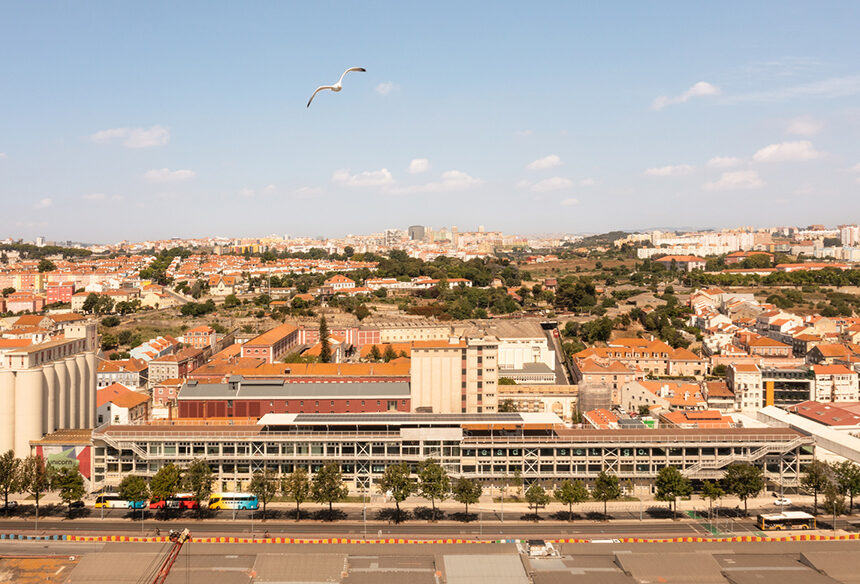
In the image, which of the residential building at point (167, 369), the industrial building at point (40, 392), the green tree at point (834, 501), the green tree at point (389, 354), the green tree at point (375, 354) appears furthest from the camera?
the green tree at point (375, 354)

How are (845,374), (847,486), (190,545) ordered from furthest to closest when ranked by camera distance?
(845,374) < (847,486) < (190,545)

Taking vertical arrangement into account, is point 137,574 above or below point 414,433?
below

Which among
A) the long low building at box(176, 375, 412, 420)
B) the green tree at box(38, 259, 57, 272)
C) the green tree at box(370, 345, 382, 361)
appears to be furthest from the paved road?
the green tree at box(38, 259, 57, 272)

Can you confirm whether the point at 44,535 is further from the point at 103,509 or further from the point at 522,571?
the point at 522,571

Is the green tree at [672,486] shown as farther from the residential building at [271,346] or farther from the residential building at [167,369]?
the residential building at [167,369]

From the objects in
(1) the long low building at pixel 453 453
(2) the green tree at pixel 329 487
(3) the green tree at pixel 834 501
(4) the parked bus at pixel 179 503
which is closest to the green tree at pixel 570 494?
(1) the long low building at pixel 453 453

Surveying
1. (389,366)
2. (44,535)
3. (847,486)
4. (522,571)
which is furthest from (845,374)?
(44,535)

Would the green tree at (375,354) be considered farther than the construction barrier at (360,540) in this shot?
Yes
